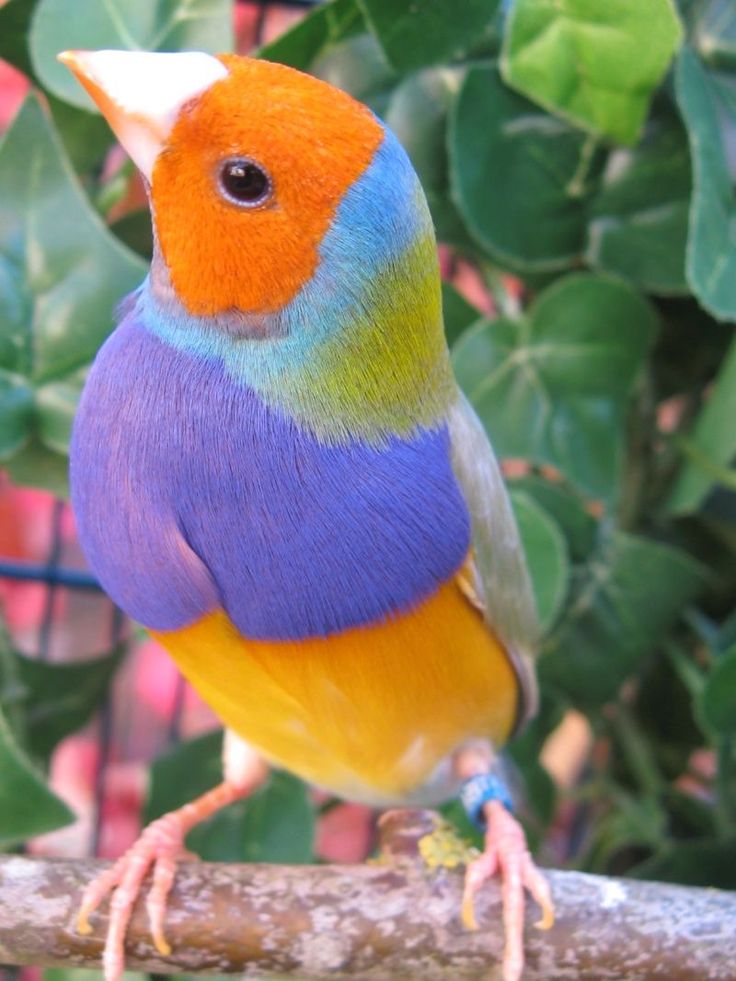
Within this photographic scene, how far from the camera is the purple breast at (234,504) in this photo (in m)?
0.57

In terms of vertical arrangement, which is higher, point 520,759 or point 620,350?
point 620,350

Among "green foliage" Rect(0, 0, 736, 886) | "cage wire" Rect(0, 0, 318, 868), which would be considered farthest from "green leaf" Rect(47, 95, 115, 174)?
Answer: "cage wire" Rect(0, 0, 318, 868)

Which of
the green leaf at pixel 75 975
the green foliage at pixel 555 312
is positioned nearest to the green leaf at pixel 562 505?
the green foliage at pixel 555 312

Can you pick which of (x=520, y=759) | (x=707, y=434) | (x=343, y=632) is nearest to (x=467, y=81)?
(x=707, y=434)

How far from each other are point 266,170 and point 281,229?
0.03 meters

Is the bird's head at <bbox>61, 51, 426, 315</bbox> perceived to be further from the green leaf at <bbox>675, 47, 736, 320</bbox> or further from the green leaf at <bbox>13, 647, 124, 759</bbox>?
the green leaf at <bbox>13, 647, 124, 759</bbox>

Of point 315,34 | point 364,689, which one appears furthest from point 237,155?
point 315,34

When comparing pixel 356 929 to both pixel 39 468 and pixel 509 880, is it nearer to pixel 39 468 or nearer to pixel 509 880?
pixel 509 880

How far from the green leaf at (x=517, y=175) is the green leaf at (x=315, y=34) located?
0.11 metres

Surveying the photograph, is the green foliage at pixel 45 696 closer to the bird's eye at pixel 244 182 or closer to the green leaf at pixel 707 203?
the bird's eye at pixel 244 182

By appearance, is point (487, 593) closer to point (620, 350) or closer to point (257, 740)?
point (257, 740)

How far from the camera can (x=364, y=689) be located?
2.20ft

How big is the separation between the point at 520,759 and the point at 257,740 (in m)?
0.46

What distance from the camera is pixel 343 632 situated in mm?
623
